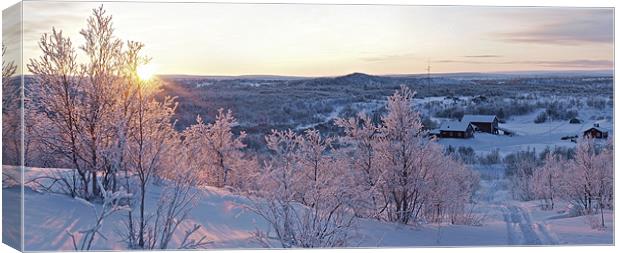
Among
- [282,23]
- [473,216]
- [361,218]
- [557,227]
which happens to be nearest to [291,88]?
[282,23]

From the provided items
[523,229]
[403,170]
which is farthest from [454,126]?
[523,229]

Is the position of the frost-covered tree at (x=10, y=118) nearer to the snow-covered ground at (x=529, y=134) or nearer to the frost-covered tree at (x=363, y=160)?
the frost-covered tree at (x=363, y=160)

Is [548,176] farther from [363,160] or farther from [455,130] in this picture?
[363,160]

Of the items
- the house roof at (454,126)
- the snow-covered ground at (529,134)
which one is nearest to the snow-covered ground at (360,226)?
the snow-covered ground at (529,134)

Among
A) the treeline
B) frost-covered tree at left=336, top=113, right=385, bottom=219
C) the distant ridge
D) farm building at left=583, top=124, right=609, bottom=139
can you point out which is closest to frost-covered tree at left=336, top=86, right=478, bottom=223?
frost-covered tree at left=336, top=113, right=385, bottom=219

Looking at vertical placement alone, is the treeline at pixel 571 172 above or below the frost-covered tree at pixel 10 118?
below

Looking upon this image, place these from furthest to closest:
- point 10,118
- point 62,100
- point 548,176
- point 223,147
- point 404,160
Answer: point 223,147, point 548,176, point 404,160, point 62,100, point 10,118
